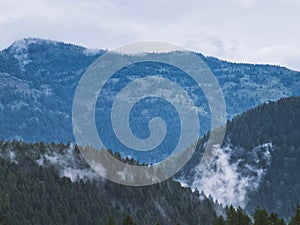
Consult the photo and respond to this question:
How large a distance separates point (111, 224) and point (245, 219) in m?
26.5

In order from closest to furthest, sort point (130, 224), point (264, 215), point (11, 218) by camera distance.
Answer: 1. point (130, 224)
2. point (264, 215)
3. point (11, 218)

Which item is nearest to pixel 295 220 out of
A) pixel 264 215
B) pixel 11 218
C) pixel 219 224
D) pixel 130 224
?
pixel 264 215

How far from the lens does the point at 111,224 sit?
103562mm

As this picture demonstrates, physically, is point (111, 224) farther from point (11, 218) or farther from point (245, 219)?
point (11, 218)

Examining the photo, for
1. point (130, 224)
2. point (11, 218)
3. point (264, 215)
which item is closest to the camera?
point (130, 224)

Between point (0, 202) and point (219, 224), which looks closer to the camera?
point (219, 224)

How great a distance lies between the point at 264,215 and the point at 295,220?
17.8 feet

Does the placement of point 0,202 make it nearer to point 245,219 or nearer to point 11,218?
point 11,218

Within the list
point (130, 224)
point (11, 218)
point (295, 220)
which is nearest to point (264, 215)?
point (295, 220)

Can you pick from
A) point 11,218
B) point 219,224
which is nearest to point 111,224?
point 219,224

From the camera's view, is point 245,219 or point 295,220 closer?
point 295,220

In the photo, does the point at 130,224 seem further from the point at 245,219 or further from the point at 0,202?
the point at 0,202

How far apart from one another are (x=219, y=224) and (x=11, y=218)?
3752 inches

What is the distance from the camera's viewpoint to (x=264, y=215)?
109938 millimetres
